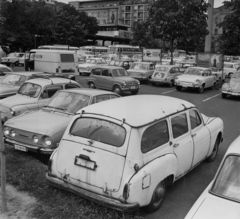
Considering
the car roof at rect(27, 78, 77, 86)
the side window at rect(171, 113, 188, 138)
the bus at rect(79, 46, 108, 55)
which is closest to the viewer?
the side window at rect(171, 113, 188, 138)

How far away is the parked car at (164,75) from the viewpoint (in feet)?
65.5

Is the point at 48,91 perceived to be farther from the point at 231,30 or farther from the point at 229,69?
the point at 229,69

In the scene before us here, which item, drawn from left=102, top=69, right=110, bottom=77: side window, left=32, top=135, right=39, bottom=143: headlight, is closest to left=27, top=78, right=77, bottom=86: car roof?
left=32, top=135, right=39, bottom=143: headlight

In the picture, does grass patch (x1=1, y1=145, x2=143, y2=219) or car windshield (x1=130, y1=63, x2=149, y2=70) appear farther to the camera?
car windshield (x1=130, y1=63, x2=149, y2=70)

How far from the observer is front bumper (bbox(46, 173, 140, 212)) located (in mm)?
3995

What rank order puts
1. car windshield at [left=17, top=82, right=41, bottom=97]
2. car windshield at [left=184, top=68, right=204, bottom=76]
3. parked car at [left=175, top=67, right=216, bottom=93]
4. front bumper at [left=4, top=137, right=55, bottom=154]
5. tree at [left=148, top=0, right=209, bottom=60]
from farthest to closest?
tree at [left=148, top=0, right=209, bottom=60] → car windshield at [left=184, top=68, right=204, bottom=76] → parked car at [left=175, top=67, right=216, bottom=93] → car windshield at [left=17, top=82, right=41, bottom=97] → front bumper at [left=4, top=137, right=55, bottom=154]

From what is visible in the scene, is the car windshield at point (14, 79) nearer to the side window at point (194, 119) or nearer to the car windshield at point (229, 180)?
the side window at point (194, 119)

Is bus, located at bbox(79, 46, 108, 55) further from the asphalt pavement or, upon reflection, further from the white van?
the asphalt pavement

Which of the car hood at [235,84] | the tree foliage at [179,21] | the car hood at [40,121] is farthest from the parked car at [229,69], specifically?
the car hood at [40,121]

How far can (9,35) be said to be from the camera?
107ft

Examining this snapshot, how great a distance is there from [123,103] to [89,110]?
0.66 metres

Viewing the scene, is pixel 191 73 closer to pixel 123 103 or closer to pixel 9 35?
pixel 123 103

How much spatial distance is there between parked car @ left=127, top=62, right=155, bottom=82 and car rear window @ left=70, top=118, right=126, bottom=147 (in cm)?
1658

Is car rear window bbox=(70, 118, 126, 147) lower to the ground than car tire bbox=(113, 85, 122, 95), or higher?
higher
